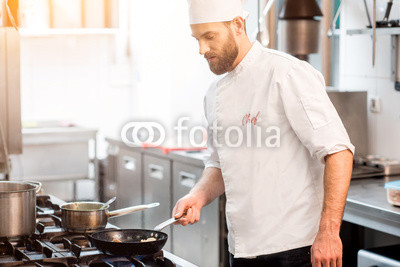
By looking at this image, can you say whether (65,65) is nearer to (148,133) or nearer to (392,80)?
(148,133)

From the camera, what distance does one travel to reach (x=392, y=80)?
3414 mm

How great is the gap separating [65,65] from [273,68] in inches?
181

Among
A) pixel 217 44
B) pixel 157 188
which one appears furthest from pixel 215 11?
pixel 157 188

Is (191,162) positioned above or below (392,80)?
below

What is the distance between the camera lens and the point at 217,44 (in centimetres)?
202

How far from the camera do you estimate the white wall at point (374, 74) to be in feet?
11.3

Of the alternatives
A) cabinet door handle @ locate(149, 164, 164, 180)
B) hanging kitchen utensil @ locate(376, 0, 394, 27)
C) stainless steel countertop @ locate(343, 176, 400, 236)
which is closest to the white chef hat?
stainless steel countertop @ locate(343, 176, 400, 236)

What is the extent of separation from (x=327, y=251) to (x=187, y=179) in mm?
2126

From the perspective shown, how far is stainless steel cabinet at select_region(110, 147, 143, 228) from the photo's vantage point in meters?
4.39

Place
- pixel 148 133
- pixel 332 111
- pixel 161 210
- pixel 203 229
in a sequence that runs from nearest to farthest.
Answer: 1. pixel 332 111
2. pixel 203 229
3. pixel 161 210
4. pixel 148 133

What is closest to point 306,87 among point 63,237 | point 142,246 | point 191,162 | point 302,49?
point 142,246

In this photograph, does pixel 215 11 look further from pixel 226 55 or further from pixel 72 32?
pixel 72 32

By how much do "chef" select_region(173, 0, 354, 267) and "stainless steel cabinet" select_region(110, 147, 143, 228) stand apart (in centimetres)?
228

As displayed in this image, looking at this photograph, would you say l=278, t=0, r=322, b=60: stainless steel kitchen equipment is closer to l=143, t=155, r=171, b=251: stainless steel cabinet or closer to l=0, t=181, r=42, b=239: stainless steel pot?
l=143, t=155, r=171, b=251: stainless steel cabinet
